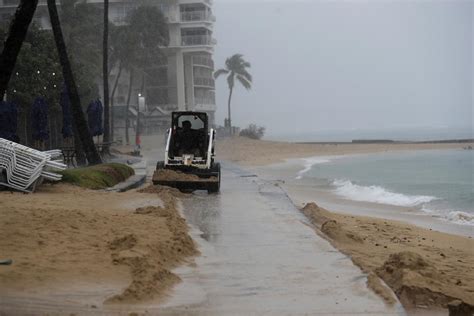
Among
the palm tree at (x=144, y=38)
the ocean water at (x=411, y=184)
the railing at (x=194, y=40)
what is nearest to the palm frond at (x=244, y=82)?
the railing at (x=194, y=40)

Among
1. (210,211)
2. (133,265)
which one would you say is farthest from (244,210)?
(133,265)

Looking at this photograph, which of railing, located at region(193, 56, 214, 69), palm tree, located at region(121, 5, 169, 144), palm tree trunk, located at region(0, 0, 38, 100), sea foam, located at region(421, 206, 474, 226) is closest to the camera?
palm tree trunk, located at region(0, 0, 38, 100)

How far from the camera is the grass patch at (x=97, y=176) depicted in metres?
16.9

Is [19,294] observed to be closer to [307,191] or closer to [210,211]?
[210,211]

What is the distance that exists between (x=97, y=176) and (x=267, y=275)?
37.5 ft

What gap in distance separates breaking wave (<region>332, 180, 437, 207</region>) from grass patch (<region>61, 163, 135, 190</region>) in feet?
32.0

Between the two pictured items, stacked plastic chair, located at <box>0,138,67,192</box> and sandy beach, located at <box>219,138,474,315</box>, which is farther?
stacked plastic chair, located at <box>0,138,67,192</box>

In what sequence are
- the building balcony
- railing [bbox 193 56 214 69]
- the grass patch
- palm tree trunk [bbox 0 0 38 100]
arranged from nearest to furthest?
palm tree trunk [bbox 0 0 38 100] < the grass patch < the building balcony < railing [bbox 193 56 214 69]

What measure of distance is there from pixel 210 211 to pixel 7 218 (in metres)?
5.48

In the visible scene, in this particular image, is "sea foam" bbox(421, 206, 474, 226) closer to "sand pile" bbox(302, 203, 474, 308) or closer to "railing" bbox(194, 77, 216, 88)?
"sand pile" bbox(302, 203, 474, 308)

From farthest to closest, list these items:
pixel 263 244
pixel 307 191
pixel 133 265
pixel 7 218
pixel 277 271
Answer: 1. pixel 307 191
2. pixel 263 244
3. pixel 7 218
4. pixel 277 271
5. pixel 133 265

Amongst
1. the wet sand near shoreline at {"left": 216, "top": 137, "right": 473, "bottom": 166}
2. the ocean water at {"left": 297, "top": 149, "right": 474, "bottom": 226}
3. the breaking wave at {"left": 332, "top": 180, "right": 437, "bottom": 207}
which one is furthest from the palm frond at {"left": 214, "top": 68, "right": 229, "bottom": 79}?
the breaking wave at {"left": 332, "top": 180, "right": 437, "bottom": 207}

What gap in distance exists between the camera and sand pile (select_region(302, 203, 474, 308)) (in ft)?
21.9

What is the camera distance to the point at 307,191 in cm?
2844
